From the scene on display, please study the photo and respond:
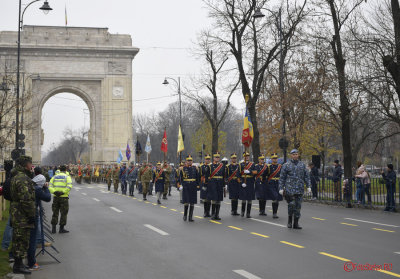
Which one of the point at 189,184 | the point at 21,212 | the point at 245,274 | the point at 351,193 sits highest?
the point at 189,184

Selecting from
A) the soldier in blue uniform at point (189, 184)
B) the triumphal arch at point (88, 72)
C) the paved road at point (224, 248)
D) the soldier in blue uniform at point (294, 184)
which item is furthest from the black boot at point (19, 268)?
the triumphal arch at point (88, 72)

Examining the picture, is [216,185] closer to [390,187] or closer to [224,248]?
[224,248]

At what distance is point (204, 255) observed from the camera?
10180 millimetres

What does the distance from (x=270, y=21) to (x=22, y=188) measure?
25.1 m

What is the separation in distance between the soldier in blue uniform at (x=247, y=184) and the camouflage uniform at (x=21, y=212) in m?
9.22

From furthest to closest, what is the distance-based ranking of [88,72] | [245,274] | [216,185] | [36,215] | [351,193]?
1. [88,72]
2. [351,193]
3. [216,185]
4. [36,215]
5. [245,274]

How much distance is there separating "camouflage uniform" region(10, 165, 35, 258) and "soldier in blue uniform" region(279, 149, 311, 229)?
7.00m

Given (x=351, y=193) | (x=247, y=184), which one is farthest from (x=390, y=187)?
(x=247, y=184)

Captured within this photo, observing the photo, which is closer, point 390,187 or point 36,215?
point 36,215

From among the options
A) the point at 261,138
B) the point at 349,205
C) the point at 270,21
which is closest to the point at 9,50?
the point at 261,138

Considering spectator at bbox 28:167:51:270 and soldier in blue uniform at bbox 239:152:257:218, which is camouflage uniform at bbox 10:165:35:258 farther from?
soldier in blue uniform at bbox 239:152:257:218

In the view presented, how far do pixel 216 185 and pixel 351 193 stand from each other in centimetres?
713

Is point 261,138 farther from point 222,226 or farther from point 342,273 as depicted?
point 342,273

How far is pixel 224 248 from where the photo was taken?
1095 cm
